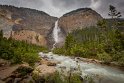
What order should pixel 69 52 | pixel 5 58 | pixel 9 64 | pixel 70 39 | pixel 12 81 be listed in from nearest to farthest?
1. pixel 12 81
2. pixel 9 64
3. pixel 5 58
4. pixel 69 52
5. pixel 70 39

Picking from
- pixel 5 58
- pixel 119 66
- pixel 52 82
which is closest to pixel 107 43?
pixel 119 66

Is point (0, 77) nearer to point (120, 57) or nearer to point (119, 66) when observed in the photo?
point (119, 66)

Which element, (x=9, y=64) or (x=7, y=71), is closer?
(x=7, y=71)

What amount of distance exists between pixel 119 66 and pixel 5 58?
24857 millimetres

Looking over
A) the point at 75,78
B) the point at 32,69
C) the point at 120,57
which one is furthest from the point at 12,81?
the point at 120,57

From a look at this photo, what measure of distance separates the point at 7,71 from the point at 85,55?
48.6 meters

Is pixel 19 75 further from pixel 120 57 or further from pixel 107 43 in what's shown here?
pixel 107 43

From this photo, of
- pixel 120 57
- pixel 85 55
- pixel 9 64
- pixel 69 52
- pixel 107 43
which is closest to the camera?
pixel 9 64

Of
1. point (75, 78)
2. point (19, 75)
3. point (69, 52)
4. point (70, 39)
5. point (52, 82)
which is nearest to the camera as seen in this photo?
point (75, 78)

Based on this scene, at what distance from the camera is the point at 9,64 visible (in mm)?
28141

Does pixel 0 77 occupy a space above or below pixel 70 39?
below

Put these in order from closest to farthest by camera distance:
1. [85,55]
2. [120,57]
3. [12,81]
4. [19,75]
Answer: [12,81]
[19,75]
[120,57]
[85,55]

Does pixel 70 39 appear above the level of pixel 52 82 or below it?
above

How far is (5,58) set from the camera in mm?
30531
